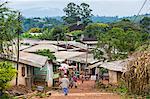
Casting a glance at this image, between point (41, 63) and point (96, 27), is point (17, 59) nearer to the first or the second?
point (41, 63)

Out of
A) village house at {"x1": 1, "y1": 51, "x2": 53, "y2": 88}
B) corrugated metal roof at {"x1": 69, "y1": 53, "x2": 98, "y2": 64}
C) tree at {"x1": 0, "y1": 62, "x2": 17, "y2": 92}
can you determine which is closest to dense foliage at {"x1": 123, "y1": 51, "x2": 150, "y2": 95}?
tree at {"x1": 0, "y1": 62, "x2": 17, "y2": 92}

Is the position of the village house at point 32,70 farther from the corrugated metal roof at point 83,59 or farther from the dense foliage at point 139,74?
the dense foliage at point 139,74

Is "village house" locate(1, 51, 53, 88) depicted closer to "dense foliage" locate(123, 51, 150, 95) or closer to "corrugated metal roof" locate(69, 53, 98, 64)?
"corrugated metal roof" locate(69, 53, 98, 64)

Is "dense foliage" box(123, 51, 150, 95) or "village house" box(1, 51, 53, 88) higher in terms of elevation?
"dense foliage" box(123, 51, 150, 95)

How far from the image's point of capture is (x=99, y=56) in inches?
1661

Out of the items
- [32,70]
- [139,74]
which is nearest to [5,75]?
[32,70]

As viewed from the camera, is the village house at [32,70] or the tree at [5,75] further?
the village house at [32,70]

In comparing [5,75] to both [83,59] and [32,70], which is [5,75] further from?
[83,59]

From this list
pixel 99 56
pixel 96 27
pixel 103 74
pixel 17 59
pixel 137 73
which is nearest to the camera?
pixel 137 73

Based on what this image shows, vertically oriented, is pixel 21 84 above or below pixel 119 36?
below

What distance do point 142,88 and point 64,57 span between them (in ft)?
115

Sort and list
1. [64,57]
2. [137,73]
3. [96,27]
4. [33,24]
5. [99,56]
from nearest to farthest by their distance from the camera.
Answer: [137,73], [99,56], [64,57], [96,27], [33,24]

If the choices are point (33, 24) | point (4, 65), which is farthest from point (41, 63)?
point (33, 24)

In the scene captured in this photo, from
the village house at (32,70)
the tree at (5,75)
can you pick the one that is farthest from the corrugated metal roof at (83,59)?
the tree at (5,75)
